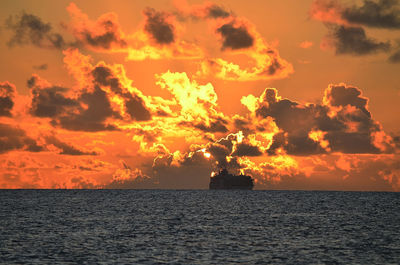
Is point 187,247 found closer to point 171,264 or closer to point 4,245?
point 171,264

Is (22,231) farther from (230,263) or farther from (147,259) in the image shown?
(230,263)

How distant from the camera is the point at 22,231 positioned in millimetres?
80625

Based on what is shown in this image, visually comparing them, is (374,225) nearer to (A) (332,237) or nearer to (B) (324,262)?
(A) (332,237)

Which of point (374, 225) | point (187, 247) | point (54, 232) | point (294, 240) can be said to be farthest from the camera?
point (374, 225)

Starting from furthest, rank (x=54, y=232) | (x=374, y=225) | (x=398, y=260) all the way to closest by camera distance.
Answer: (x=374, y=225) < (x=54, y=232) < (x=398, y=260)

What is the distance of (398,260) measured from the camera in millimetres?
55062

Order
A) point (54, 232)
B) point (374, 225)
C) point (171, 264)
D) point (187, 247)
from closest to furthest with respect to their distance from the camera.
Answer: point (171, 264), point (187, 247), point (54, 232), point (374, 225)

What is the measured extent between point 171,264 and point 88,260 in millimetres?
7876

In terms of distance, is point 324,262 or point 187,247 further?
point 187,247

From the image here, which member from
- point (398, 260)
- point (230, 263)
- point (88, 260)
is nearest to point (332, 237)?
point (398, 260)

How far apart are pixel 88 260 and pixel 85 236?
70.6ft

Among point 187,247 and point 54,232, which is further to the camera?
point 54,232

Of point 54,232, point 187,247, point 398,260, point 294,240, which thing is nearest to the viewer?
point 398,260

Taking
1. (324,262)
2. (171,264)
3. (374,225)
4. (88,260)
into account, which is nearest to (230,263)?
(171,264)
